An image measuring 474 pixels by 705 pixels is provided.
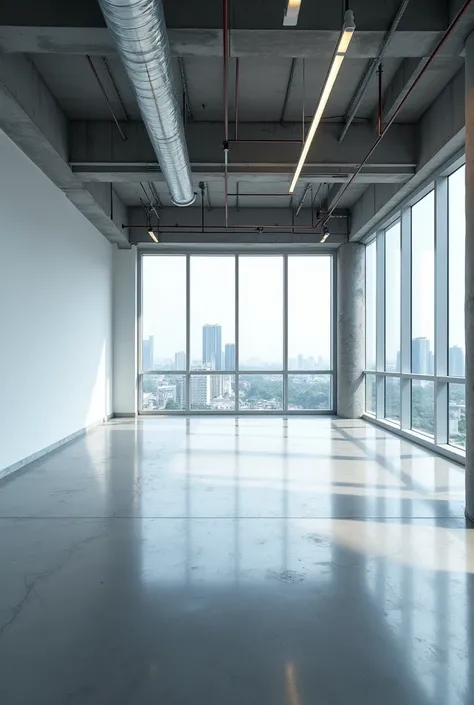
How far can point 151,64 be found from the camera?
412cm

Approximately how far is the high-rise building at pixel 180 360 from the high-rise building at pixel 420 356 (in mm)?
5749

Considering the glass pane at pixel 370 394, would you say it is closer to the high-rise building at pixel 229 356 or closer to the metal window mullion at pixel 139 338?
the high-rise building at pixel 229 356

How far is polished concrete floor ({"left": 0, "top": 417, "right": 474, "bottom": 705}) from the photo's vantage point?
2223mm

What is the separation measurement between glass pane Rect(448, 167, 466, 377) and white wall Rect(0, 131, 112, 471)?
5652mm

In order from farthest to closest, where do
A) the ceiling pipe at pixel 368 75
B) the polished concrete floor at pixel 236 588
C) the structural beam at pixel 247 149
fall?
the structural beam at pixel 247 149 → the ceiling pipe at pixel 368 75 → the polished concrete floor at pixel 236 588

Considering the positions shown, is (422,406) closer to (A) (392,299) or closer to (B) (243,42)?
(A) (392,299)

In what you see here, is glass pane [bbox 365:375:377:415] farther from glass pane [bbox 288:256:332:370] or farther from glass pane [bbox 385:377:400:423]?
glass pane [bbox 288:256:332:370]

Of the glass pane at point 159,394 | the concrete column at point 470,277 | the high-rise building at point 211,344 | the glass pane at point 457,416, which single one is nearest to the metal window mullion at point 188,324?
the glass pane at point 159,394

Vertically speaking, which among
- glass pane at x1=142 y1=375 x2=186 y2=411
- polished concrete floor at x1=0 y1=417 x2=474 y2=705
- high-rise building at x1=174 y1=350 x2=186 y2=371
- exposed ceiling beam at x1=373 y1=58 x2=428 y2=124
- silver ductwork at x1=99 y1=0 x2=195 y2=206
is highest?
exposed ceiling beam at x1=373 y1=58 x2=428 y2=124

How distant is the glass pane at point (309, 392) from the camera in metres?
12.8

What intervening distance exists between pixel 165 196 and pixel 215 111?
398 centimetres

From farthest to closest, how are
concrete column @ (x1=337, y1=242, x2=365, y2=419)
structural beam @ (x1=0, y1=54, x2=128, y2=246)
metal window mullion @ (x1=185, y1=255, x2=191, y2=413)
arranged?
metal window mullion @ (x1=185, y1=255, x2=191, y2=413), concrete column @ (x1=337, y1=242, x2=365, y2=419), structural beam @ (x1=0, y1=54, x2=128, y2=246)

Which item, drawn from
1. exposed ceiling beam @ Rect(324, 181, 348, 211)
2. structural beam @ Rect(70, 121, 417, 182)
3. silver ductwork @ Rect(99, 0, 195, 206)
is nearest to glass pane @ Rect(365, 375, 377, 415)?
exposed ceiling beam @ Rect(324, 181, 348, 211)

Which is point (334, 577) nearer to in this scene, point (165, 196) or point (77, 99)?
point (77, 99)
